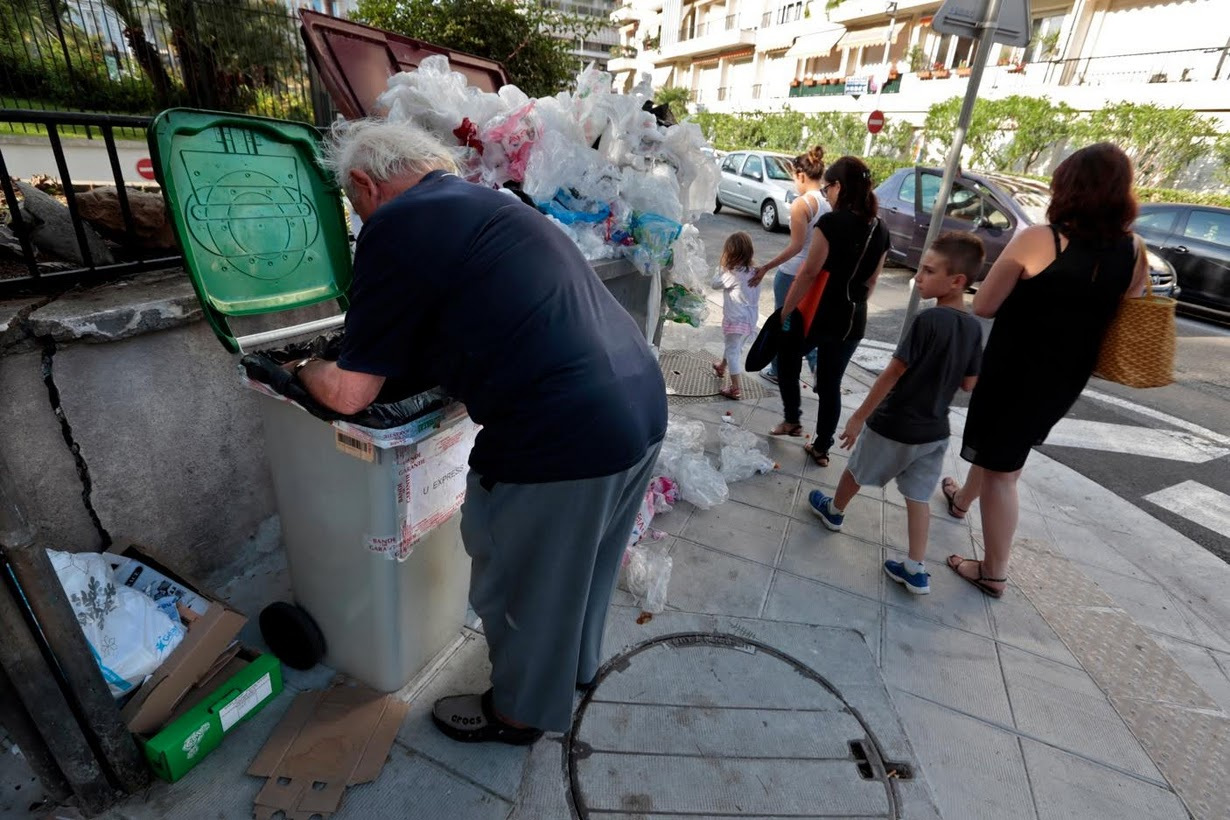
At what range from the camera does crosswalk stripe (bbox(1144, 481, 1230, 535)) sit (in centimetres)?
369

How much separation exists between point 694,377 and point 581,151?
2541 mm

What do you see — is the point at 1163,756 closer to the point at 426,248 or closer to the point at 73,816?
the point at 426,248

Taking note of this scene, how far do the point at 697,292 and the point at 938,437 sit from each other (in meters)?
1.68

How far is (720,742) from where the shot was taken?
1940 mm

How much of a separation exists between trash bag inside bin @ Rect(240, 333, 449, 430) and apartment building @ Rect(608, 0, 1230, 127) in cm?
642

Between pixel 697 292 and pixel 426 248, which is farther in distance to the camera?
pixel 697 292

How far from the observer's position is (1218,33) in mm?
15047

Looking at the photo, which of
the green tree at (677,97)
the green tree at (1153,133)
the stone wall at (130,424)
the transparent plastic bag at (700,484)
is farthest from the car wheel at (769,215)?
the green tree at (677,97)

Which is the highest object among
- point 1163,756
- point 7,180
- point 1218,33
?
point 1218,33

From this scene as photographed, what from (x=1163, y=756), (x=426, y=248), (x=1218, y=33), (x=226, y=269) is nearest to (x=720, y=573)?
(x=1163, y=756)

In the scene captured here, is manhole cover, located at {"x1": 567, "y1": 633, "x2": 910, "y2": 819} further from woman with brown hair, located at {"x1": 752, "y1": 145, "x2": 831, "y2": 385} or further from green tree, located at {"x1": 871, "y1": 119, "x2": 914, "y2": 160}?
green tree, located at {"x1": 871, "y1": 119, "x2": 914, "y2": 160}

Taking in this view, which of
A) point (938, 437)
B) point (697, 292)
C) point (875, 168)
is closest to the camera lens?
point (938, 437)

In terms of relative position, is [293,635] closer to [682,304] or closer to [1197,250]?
[682,304]

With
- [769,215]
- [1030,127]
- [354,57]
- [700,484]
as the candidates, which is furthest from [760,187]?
[354,57]
